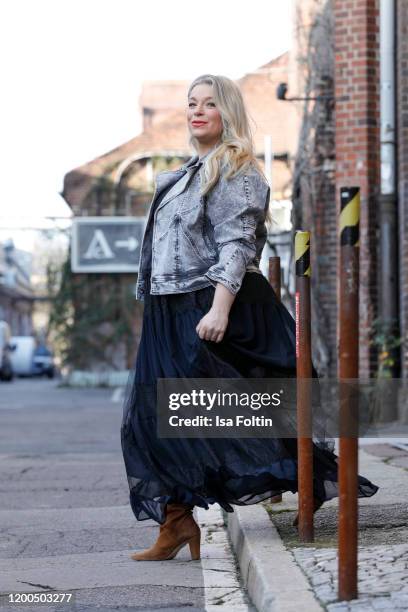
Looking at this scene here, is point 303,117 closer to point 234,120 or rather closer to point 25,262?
point 234,120

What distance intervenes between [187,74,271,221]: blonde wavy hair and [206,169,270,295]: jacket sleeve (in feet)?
0.14

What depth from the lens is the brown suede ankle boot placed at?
480cm

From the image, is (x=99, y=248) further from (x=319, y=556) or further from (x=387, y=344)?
(x=319, y=556)

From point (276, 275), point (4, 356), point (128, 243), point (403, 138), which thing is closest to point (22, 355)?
point (4, 356)

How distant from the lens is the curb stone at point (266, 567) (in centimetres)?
368

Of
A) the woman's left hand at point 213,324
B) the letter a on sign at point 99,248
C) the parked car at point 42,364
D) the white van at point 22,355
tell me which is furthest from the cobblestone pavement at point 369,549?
the parked car at point 42,364

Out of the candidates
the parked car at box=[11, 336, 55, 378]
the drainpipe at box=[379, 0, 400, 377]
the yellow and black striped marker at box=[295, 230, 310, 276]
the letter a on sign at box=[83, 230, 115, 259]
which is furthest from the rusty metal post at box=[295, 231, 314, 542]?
the parked car at box=[11, 336, 55, 378]

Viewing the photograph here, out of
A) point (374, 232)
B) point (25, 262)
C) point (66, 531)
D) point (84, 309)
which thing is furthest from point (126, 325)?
point (25, 262)

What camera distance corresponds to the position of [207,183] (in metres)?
4.77

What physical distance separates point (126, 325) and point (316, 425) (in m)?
29.4

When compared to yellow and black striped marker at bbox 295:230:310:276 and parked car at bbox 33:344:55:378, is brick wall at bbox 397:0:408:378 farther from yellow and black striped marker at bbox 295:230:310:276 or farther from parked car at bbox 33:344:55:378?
parked car at bbox 33:344:55:378

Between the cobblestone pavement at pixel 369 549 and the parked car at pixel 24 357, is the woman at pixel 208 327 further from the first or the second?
the parked car at pixel 24 357

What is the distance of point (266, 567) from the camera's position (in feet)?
13.7

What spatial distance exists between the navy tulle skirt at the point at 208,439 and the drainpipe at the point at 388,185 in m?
7.62
